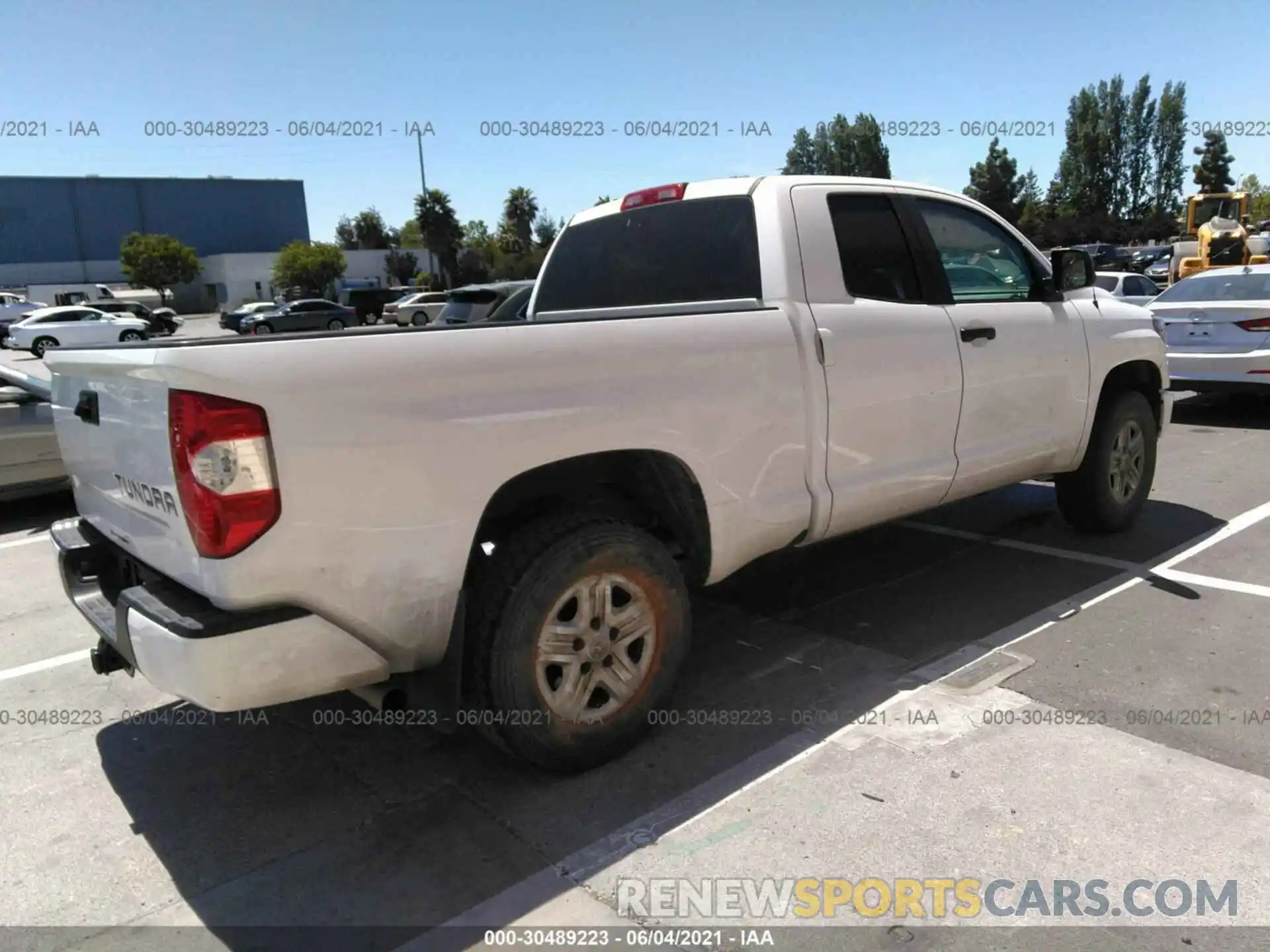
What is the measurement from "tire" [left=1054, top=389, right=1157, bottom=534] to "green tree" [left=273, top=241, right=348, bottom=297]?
221 feet

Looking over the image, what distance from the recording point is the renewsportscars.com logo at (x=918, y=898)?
98.5 inches

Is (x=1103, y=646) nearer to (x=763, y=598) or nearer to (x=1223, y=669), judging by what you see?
(x=1223, y=669)

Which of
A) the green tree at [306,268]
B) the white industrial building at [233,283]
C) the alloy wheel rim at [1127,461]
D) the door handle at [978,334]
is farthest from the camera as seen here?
the white industrial building at [233,283]

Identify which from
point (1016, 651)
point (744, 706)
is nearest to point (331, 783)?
point (744, 706)

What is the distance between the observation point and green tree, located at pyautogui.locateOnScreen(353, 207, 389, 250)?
96.2 meters

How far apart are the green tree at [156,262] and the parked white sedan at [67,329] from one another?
35.8m

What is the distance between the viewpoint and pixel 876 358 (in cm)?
392

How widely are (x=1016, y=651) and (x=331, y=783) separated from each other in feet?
9.53

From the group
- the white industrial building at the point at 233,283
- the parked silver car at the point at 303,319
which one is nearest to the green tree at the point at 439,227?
the white industrial building at the point at 233,283

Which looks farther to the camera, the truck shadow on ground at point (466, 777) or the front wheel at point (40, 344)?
the front wheel at point (40, 344)

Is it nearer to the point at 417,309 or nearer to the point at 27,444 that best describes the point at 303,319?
the point at 417,309

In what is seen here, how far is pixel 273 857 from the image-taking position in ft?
9.37

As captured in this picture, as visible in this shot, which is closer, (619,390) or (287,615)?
(287,615)

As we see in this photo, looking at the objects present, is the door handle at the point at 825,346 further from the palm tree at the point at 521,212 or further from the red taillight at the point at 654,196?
the palm tree at the point at 521,212
